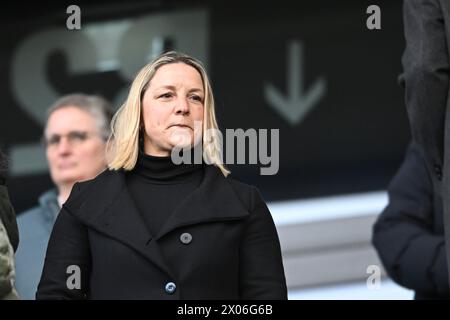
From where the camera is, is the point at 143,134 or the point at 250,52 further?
the point at 250,52

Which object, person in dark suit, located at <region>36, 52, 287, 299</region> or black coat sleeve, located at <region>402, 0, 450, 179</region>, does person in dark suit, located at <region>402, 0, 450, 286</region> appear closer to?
black coat sleeve, located at <region>402, 0, 450, 179</region>

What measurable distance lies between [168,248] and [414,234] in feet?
5.34

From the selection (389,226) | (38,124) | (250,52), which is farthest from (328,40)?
(389,226)

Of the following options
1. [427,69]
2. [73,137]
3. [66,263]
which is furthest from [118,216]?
[73,137]

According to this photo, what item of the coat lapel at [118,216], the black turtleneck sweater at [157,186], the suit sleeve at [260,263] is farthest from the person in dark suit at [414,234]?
the coat lapel at [118,216]

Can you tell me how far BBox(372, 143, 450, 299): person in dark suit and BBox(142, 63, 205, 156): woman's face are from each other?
152cm

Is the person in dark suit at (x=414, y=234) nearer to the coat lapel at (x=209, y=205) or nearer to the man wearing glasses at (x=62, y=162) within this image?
the man wearing glasses at (x=62, y=162)

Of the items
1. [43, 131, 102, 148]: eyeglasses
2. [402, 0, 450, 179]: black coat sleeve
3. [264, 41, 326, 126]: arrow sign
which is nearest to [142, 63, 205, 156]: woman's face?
[402, 0, 450, 179]: black coat sleeve

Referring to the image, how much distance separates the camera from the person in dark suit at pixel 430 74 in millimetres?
3734

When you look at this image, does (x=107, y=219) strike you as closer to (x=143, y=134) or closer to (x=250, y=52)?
(x=143, y=134)

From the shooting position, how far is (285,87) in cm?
675

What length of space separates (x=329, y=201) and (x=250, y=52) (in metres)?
0.82

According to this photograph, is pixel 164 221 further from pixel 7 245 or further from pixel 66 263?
pixel 7 245

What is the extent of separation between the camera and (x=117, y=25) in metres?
6.63
